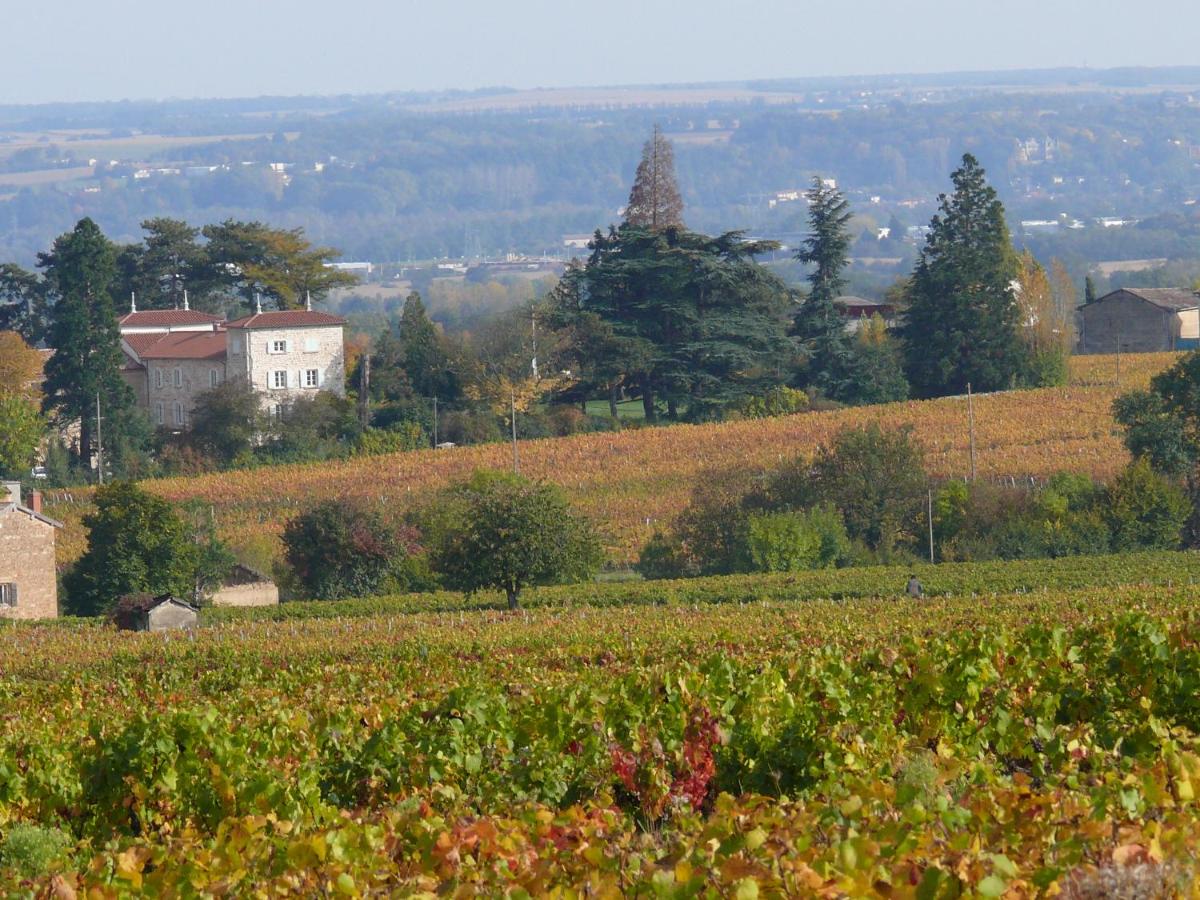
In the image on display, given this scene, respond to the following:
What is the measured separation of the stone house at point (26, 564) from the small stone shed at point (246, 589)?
4.47 m

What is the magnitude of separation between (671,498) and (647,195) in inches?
1579

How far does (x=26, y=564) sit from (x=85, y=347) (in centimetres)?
3086

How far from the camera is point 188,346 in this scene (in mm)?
89250

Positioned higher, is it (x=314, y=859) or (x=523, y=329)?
(x=314, y=859)

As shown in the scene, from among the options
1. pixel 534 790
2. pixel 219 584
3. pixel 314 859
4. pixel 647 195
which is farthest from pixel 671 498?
pixel 314 859

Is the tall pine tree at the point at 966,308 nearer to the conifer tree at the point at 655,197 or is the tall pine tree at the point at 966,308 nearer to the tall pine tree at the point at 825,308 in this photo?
the tall pine tree at the point at 825,308

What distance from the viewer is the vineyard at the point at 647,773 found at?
312 inches

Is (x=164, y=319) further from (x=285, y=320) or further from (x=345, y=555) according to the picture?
(x=345, y=555)

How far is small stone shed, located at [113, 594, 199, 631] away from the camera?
1614 inches

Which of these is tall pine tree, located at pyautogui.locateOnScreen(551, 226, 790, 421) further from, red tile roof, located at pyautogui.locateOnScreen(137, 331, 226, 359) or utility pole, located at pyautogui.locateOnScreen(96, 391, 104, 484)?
utility pole, located at pyautogui.locateOnScreen(96, 391, 104, 484)

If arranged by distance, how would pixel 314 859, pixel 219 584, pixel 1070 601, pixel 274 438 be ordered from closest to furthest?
pixel 314 859, pixel 1070 601, pixel 219 584, pixel 274 438

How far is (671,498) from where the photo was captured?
61844 millimetres

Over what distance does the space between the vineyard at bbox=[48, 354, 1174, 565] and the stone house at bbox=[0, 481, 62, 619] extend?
674 centimetres

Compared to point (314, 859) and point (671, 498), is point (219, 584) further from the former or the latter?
point (314, 859)
